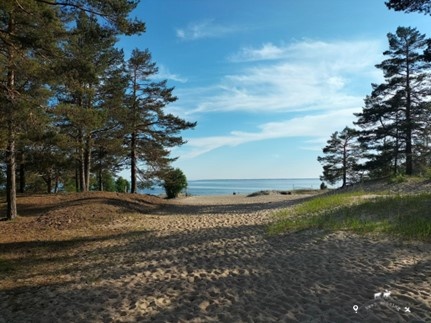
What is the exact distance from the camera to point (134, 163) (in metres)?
27.6

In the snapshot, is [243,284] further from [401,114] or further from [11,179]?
[401,114]

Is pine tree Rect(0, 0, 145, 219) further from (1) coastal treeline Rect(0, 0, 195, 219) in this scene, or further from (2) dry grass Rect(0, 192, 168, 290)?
(2) dry grass Rect(0, 192, 168, 290)

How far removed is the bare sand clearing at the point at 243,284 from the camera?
16.6 ft

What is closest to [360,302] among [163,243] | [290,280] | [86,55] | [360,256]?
[290,280]

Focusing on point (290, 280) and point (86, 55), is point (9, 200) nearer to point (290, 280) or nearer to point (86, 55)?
point (86, 55)

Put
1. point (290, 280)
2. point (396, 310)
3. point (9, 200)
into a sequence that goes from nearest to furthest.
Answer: point (396, 310)
point (290, 280)
point (9, 200)

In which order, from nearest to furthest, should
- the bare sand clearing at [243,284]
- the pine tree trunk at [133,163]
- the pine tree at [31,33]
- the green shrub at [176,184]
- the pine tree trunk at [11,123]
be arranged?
the bare sand clearing at [243,284] → the pine tree at [31,33] → the pine tree trunk at [11,123] → the pine tree trunk at [133,163] → the green shrub at [176,184]

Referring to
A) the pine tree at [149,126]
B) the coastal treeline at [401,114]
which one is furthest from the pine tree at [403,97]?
the pine tree at [149,126]

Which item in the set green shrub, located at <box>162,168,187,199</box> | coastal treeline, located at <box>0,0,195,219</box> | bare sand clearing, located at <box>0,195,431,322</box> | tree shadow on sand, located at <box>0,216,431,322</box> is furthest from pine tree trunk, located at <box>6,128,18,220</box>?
green shrub, located at <box>162,168,187,199</box>

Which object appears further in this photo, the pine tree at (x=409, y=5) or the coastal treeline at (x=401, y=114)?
the coastal treeline at (x=401, y=114)

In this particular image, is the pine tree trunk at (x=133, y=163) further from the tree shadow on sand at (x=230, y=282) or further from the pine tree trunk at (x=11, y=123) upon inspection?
the tree shadow on sand at (x=230, y=282)

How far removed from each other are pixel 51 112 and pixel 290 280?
9.52m

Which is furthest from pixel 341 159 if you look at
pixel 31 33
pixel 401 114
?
pixel 31 33

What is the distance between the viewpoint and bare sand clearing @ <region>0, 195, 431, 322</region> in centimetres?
507
